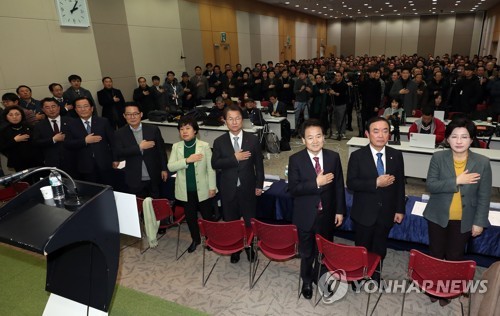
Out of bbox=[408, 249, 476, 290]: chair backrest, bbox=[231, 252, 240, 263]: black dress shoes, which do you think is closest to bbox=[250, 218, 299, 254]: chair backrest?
bbox=[231, 252, 240, 263]: black dress shoes

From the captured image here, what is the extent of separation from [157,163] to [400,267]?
10.0 ft

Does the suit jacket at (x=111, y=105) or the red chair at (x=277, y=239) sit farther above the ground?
the suit jacket at (x=111, y=105)

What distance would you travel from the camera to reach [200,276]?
11.2 feet

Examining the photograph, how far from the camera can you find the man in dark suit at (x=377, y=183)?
2.61 metres

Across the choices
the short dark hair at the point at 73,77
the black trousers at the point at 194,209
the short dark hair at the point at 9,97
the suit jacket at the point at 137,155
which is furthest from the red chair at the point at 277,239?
the short dark hair at the point at 73,77

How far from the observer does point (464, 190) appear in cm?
246

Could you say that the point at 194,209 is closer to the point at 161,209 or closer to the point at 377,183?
the point at 161,209

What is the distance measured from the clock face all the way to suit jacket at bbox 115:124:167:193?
500 centimetres

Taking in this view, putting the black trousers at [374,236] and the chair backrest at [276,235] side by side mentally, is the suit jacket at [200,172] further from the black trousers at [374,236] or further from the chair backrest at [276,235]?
the black trousers at [374,236]

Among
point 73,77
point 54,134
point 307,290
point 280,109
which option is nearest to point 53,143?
point 54,134

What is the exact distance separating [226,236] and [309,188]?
972mm

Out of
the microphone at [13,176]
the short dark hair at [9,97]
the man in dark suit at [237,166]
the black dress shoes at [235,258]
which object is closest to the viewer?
the microphone at [13,176]

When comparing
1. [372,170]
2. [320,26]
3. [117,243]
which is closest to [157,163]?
[117,243]

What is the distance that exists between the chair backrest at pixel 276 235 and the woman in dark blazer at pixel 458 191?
1151mm
